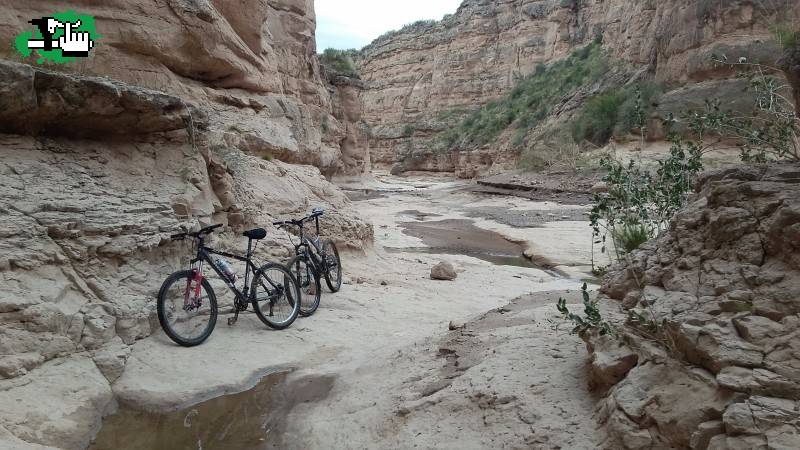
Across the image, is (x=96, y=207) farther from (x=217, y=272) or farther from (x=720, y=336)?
(x=720, y=336)

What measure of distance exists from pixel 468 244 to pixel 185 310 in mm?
9737

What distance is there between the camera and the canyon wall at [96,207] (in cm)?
350

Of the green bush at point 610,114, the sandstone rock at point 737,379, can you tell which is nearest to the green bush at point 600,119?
the green bush at point 610,114

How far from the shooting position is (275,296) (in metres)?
5.27

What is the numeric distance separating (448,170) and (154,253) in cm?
4540

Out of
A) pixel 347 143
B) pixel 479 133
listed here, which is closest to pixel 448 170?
pixel 479 133

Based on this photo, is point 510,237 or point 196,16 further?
point 510,237

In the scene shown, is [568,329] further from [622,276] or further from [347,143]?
[347,143]

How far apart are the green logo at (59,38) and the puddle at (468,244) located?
6778mm

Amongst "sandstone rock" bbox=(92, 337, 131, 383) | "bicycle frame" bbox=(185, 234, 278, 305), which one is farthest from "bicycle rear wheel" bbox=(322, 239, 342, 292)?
"sandstone rock" bbox=(92, 337, 131, 383)

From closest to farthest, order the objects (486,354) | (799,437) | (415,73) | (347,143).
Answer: (799,437), (486,354), (347,143), (415,73)

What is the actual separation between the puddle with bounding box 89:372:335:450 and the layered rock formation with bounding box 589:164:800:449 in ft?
6.98

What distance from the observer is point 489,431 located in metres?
2.83

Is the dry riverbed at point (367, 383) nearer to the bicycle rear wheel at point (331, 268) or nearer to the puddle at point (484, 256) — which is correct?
the bicycle rear wheel at point (331, 268)
